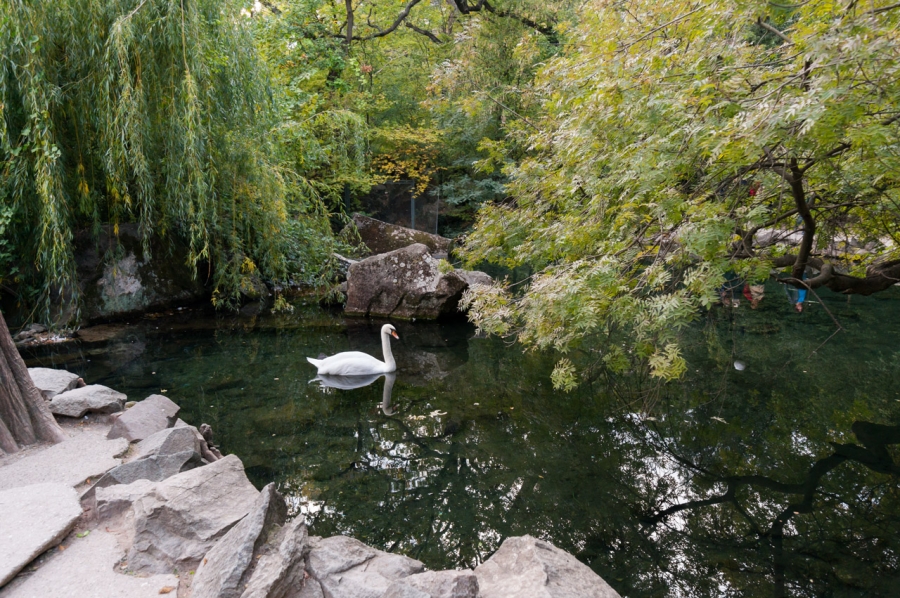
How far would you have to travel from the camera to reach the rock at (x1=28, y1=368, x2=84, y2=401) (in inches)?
223

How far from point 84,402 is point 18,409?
0.77m

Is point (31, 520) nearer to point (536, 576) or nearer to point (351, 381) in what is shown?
point (536, 576)

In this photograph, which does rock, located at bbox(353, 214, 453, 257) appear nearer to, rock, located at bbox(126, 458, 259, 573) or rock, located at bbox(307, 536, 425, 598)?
rock, located at bbox(126, 458, 259, 573)

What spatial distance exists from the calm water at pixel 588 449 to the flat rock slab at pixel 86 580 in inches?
53.8

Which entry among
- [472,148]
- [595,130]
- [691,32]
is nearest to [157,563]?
[595,130]

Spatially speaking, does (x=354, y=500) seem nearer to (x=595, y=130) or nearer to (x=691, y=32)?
(x=595, y=130)

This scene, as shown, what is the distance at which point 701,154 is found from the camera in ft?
12.6

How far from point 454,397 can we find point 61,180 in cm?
613

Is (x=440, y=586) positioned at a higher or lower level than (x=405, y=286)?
lower

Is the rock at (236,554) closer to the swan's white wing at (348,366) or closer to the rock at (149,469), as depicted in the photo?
the rock at (149,469)

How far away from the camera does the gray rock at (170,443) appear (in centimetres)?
448

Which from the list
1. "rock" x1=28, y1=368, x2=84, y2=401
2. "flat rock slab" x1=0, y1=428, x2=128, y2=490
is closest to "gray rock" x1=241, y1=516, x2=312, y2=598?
"flat rock slab" x1=0, y1=428, x2=128, y2=490

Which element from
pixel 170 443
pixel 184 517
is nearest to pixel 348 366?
pixel 170 443

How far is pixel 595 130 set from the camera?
4816 mm
